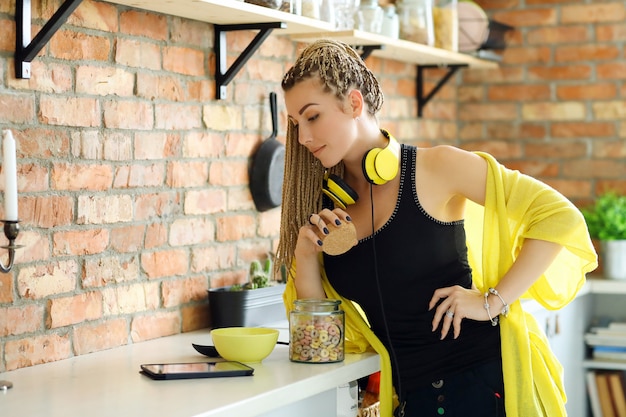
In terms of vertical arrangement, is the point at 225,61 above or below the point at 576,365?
above

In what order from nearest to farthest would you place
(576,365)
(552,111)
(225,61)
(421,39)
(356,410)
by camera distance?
(356,410)
(225,61)
(421,39)
(576,365)
(552,111)

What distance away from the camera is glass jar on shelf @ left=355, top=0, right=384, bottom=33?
2.82 meters

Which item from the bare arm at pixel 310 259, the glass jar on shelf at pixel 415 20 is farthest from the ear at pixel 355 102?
the glass jar on shelf at pixel 415 20

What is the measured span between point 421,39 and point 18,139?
1594mm

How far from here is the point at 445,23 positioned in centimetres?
326

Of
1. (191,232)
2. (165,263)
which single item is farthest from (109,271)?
(191,232)

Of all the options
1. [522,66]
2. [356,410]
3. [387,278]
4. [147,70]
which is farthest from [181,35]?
[522,66]

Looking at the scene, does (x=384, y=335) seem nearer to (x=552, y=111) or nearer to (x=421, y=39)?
(x=421, y=39)

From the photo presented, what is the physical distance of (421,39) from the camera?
312 cm

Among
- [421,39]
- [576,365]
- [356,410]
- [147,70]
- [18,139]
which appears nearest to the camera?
[18,139]

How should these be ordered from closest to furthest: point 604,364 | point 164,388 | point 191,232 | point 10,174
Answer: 1. point 10,174
2. point 164,388
3. point 191,232
4. point 604,364

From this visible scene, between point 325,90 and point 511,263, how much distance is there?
0.58 metres

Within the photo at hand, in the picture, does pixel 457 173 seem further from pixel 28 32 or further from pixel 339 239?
pixel 28 32

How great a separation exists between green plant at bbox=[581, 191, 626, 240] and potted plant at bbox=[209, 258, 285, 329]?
1468 mm
